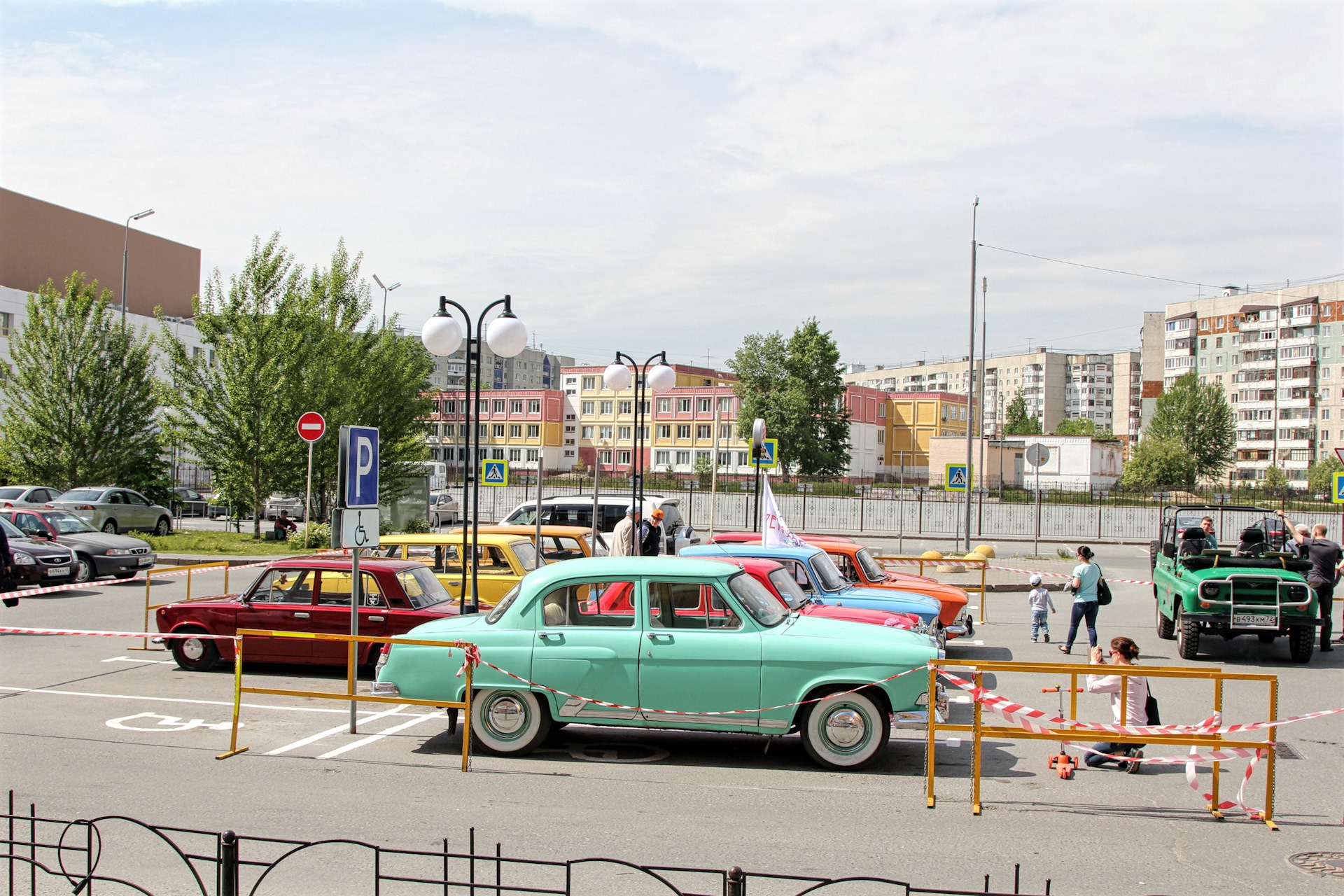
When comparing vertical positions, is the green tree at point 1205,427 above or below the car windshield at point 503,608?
above

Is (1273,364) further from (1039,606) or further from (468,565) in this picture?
(468,565)

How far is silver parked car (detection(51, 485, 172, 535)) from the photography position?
2744cm

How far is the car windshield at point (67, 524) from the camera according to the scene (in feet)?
70.5

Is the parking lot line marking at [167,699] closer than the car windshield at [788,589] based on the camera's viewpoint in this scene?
Yes

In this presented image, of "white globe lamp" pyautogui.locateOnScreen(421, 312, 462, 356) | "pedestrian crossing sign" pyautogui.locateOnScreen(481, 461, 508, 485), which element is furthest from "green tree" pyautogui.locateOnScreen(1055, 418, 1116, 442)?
"white globe lamp" pyautogui.locateOnScreen(421, 312, 462, 356)

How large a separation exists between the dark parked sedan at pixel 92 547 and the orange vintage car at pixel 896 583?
14056 millimetres

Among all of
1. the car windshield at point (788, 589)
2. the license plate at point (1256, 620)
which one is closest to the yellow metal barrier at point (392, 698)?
the car windshield at point (788, 589)

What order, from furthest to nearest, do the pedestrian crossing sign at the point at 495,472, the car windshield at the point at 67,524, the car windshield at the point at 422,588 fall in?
the car windshield at the point at 67,524 < the pedestrian crossing sign at the point at 495,472 < the car windshield at the point at 422,588

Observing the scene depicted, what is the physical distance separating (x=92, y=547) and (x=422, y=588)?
1195cm

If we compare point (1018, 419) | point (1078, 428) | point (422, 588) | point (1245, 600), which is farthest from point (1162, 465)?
point (422, 588)

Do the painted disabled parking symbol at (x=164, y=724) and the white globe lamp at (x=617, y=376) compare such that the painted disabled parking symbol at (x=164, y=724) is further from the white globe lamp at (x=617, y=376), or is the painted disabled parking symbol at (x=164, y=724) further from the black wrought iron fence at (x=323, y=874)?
the white globe lamp at (x=617, y=376)

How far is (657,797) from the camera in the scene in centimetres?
716

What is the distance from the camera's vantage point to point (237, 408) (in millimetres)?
27781

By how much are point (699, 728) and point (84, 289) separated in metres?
32.3
